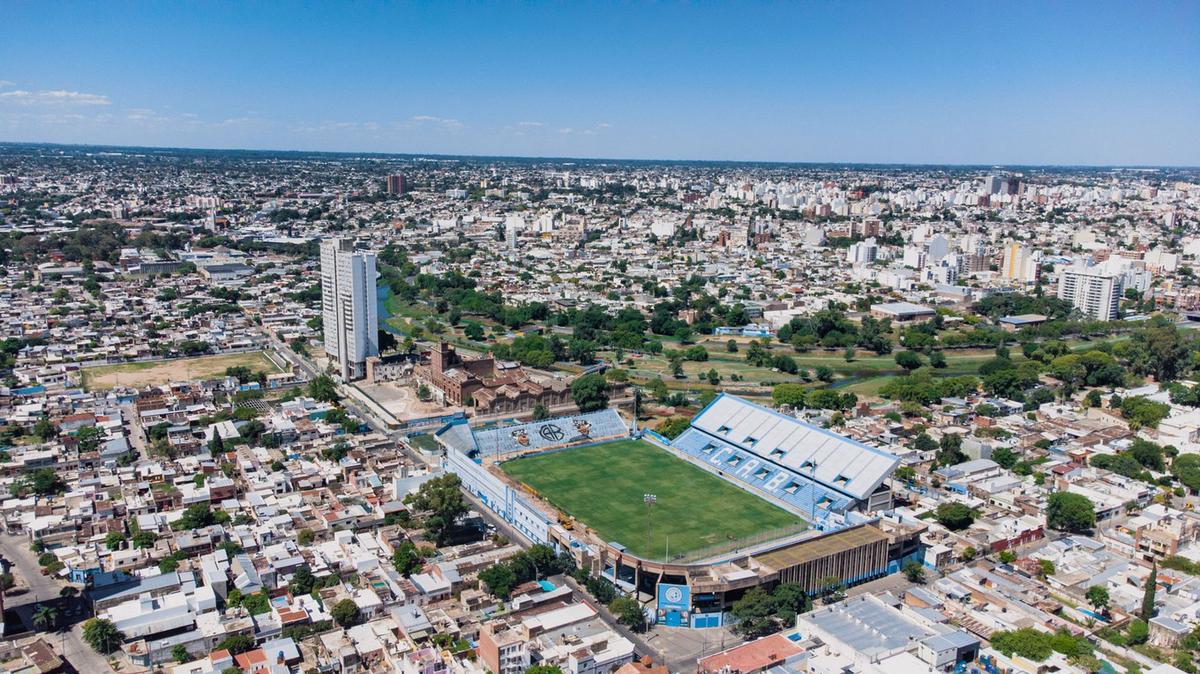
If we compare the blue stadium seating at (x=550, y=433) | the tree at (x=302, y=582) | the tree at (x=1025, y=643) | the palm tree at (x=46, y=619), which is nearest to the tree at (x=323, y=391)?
the blue stadium seating at (x=550, y=433)

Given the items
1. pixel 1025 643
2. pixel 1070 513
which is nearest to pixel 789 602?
pixel 1025 643

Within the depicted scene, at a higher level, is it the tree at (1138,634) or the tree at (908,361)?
the tree at (908,361)

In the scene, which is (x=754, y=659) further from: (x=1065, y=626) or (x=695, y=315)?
(x=695, y=315)

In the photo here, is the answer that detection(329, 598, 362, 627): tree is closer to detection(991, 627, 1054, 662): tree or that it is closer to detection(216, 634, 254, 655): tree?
detection(216, 634, 254, 655): tree

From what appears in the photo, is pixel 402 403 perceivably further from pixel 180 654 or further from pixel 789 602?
pixel 789 602

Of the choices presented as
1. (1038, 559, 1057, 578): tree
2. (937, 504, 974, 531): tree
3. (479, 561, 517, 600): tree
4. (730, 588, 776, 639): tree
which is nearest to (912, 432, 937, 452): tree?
(937, 504, 974, 531): tree

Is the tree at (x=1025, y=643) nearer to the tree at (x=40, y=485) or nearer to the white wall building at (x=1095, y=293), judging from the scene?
the tree at (x=40, y=485)

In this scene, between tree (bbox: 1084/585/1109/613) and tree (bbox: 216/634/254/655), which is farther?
tree (bbox: 1084/585/1109/613)
